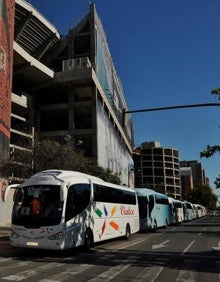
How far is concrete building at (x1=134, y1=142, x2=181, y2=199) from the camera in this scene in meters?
158

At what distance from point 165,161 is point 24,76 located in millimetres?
104993

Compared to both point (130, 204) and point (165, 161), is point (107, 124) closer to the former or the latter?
point (130, 204)

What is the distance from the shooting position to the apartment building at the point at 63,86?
62.0 m

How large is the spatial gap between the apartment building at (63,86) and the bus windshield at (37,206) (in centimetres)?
4202

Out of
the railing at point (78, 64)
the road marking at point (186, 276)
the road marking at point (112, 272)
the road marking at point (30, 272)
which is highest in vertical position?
the railing at point (78, 64)

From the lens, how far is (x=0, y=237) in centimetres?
2230

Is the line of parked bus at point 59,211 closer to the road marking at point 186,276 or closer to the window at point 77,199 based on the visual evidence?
the window at point 77,199

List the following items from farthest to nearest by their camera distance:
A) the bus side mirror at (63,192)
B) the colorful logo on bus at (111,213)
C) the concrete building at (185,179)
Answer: the concrete building at (185,179)
the colorful logo on bus at (111,213)
the bus side mirror at (63,192)

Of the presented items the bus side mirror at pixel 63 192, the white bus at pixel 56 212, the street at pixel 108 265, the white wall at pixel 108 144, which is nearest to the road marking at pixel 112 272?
the street at pixel 108 265

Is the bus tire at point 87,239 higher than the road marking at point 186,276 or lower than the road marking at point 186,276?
higher

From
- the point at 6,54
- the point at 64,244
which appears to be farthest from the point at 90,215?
the point at 6,54

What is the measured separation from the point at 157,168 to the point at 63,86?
320 feet

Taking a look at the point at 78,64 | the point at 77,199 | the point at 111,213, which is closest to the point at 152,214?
the point at 111,213

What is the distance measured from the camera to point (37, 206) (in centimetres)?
1534
